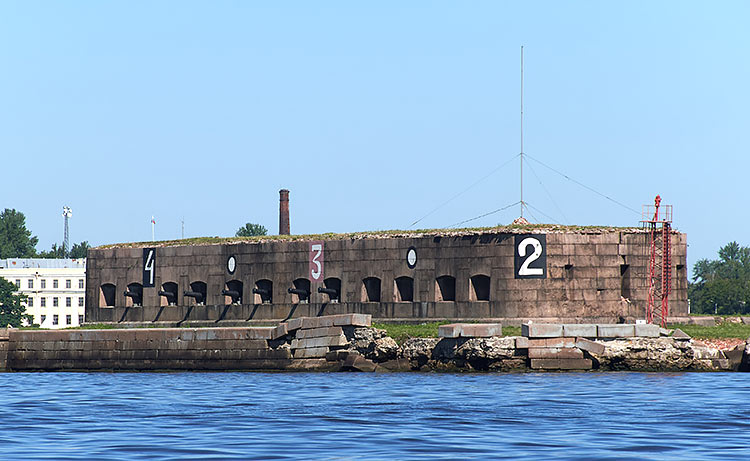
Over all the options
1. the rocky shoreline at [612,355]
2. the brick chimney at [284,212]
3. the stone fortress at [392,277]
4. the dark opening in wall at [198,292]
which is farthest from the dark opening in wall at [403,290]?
the brick chimney at [284,212]

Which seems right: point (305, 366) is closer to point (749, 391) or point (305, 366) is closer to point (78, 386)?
point (78, 386)

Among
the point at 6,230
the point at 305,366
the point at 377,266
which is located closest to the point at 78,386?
the point at 305,366

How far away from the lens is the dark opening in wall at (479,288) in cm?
3866

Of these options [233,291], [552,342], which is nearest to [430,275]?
[233,291]

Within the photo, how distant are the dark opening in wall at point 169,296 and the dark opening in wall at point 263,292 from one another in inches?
154

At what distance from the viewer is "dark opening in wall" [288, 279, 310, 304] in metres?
41.4

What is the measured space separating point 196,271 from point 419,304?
956cm

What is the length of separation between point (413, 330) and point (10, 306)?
73800mm

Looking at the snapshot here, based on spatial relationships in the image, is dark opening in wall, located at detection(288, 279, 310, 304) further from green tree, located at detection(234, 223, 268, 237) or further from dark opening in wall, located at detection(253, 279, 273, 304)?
green tree, located at detection(234, 223, 268, 237)

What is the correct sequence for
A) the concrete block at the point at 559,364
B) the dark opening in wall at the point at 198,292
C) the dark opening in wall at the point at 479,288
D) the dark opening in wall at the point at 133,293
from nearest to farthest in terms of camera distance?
the concrete block at the point at 559,364 < the dark opening in wall at the point at 479,288 < the dark opening in wall at the point at 198,292 < the dark opening in wall at the point at 133,293

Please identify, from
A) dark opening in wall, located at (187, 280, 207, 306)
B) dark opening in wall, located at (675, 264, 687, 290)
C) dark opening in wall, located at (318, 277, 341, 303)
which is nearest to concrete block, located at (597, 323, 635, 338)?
dark opening in wall, located at (675, 264, 687, 290)

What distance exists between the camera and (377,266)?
40.1 meters

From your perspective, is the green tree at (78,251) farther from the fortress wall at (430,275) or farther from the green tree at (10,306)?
the fortress wall at (430,275)

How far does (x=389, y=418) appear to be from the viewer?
1944 centimetres
